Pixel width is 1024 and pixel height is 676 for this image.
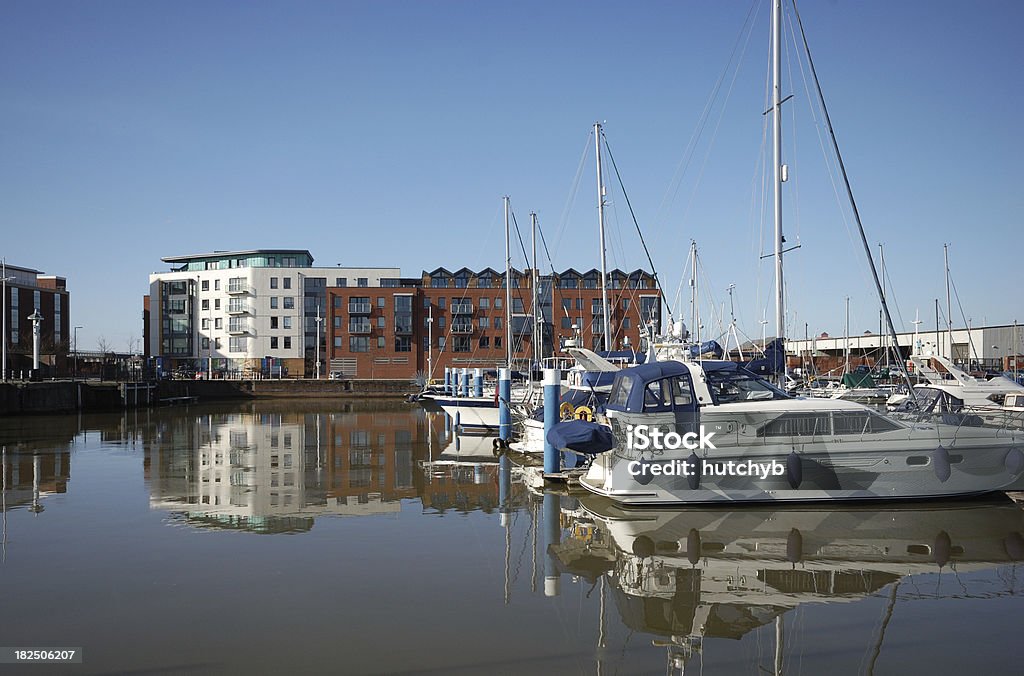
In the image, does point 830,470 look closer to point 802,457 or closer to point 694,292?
point 802,457

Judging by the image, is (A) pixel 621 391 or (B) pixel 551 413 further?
(B) pixel 551 413

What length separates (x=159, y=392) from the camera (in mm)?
67250

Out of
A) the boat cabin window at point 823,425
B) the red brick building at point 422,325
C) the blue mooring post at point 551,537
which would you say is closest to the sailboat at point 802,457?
the boat cabin window at point 823,425

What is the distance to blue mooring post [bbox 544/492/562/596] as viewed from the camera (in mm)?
11242

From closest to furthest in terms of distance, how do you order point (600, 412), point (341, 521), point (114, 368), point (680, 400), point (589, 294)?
point (341, 521), point (680, 400), point (600, 412), point (114, 368), point (589, 294)

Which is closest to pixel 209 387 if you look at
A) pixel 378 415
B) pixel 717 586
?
pixel 378 415

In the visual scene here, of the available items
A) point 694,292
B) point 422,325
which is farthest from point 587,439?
point 422,325

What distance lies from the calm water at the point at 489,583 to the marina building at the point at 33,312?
71.6 meters

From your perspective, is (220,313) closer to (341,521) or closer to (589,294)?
(589,294)

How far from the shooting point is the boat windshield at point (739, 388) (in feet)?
57.6

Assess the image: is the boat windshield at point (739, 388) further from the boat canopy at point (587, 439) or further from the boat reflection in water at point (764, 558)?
the boat reflection in water at point (764, 558)

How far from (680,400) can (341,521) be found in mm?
7270

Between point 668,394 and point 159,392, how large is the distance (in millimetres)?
60178

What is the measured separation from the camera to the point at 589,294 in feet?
287
